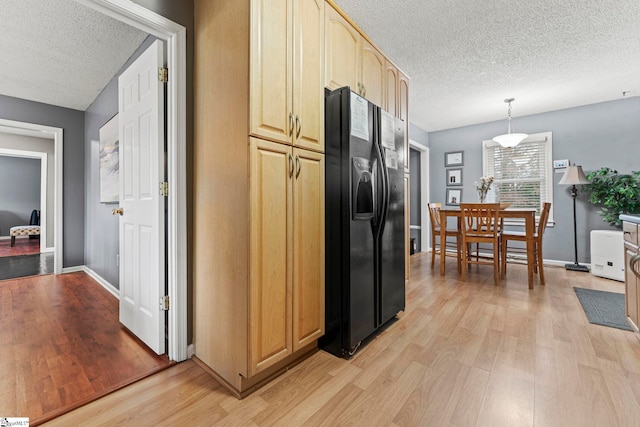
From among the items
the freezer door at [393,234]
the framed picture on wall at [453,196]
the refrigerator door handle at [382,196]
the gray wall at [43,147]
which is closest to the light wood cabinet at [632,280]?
the freezer door at [393,234]

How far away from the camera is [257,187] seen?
4.49 feet

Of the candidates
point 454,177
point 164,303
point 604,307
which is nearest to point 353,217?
point 164,303

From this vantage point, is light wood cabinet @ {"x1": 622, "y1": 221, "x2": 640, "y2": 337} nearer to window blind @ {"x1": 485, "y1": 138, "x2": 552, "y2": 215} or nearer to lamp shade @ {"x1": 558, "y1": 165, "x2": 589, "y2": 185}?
lamp shade @ {"x1": 558, "y1": 165, "x2": 589, "y2": 185}

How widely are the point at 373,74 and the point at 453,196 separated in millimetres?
3716

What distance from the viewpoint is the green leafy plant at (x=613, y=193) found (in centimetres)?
367

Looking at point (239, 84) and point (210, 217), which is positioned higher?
point (239, 84)

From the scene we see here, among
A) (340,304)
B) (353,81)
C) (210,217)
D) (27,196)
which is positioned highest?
(353,81)

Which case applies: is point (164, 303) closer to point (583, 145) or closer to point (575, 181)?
point (575, 181)

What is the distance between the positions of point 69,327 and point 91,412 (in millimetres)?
1313

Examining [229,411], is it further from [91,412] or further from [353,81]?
[353,81]

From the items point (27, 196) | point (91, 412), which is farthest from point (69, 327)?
point (27, 196)

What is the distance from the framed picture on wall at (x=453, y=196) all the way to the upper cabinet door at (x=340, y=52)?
3951mm

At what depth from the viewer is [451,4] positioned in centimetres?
215

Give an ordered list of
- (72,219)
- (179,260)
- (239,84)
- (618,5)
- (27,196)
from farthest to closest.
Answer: (27,196) → (72,219) → (618,5) → (179,260) → (239,84)
